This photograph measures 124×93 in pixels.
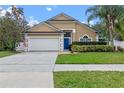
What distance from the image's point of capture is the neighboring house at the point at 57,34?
132 ft

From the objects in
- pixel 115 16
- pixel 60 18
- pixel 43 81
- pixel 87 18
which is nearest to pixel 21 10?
pixel 60 18

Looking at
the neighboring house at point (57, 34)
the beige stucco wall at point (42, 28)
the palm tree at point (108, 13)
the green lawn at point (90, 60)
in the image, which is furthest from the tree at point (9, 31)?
the green lawn at point (90, 60)

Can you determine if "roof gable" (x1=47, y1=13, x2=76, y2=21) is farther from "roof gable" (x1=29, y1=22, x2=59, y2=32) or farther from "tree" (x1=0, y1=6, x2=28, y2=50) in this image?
"tree" (x1=0, y1=6, x2=28, y2=50)

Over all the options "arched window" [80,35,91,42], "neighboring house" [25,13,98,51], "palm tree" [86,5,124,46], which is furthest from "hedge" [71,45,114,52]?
"arched window" [80,35,91,42]

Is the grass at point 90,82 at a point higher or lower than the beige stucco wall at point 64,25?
lower

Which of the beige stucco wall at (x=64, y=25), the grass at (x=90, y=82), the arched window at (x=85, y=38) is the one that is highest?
the beige stucco wall at (x=64, y=25)

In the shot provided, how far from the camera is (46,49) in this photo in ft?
132

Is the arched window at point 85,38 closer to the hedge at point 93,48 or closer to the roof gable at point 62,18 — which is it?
the roof gable at point 62,18

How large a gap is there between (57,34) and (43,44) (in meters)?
2.31

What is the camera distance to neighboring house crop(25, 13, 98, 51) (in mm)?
Result: 40250

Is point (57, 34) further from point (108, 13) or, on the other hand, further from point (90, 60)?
point (90, 60)
